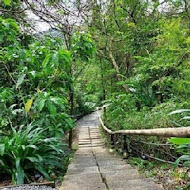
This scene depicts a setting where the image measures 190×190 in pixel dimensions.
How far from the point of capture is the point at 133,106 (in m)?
4.86

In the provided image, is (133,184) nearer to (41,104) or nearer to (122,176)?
(122,176)

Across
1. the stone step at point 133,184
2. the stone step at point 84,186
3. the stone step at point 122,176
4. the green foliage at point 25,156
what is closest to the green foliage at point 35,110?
the green foliage at point 25,156

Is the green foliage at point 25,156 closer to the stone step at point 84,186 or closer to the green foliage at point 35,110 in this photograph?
the green foliage at point 35,110

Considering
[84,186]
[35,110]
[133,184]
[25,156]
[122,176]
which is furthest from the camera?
[35,110]

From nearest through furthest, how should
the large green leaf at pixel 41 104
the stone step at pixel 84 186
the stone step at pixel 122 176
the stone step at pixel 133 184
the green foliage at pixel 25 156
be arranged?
the stone step at pixel 133 184 < the stone step at pixel 84 186 < the stone step at pixel 122 176 < the green foliage at pixel 25 156 < the large green leaf at pixel 41 104

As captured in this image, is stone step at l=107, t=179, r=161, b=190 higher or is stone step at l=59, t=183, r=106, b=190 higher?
stone step at l=107, t=179, r=161, b=190

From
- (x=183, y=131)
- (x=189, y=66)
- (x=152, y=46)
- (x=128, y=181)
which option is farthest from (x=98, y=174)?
(x=152, y=46)

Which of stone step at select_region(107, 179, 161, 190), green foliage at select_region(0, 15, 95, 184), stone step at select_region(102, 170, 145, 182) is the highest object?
green foliage at select_region(0, 15, 95, 184)

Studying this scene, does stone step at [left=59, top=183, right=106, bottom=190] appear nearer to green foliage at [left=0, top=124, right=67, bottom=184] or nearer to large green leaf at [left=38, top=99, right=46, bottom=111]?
green foliage at [left=0, top=124, right=67, bottom=184]

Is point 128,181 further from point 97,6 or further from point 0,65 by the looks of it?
point 97,6

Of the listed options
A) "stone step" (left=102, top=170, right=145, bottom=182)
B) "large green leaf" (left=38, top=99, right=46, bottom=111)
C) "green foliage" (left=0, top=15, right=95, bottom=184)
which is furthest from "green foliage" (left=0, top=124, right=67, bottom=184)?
"stone step" (left=102, top=170, right=145, bottom=182)

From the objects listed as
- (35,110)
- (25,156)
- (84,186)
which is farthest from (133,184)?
(35,110)

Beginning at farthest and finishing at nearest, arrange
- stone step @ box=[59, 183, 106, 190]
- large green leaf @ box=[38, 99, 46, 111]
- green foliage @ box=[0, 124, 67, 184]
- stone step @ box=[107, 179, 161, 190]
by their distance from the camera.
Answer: large green leaf @ box=[38, 99, 46, 111] → green foliage @ box=[0, 124, 67, 184] → stone step @ box=[59, 183, 106, 190] → stone step @ box=[107, 179, 161, 190]

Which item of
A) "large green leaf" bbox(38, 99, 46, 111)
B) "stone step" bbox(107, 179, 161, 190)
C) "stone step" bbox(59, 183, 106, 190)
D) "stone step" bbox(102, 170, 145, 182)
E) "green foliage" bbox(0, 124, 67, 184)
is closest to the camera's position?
"stone step" bbox(107, 179, 161, 190)
